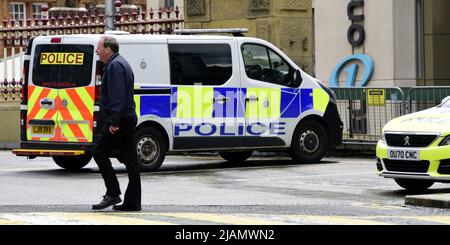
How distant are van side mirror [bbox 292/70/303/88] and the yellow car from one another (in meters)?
4.68

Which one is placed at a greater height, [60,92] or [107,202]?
[60,92]

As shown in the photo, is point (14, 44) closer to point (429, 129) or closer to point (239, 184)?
point (239, 184)

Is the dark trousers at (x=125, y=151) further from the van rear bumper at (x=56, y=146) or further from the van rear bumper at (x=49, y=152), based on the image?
the van rear bumper at (x=49, y=152)

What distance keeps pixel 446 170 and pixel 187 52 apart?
18.5ft

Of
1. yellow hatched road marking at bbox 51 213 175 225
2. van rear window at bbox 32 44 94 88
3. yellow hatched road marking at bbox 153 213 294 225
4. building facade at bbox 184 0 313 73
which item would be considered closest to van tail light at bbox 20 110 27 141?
van rear window at bbox 32 44 94 88

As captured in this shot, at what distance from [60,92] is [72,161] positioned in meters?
1.73

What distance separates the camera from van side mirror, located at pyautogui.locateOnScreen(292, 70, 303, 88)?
19859mm

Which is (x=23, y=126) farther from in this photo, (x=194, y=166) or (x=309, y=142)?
(x=309, y=142)

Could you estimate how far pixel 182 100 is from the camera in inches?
731

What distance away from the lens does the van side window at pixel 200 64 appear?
61.0 feet

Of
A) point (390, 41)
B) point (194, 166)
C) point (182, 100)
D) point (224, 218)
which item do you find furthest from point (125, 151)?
point (390, 41)

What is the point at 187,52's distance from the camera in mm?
18734

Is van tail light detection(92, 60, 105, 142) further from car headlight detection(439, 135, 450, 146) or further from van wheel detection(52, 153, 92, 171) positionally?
car headlight detection(439, 135, 450, 146)
